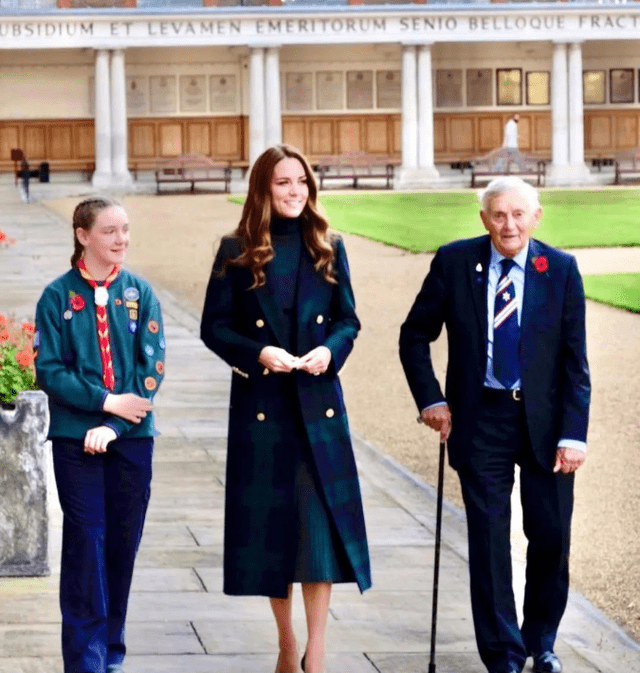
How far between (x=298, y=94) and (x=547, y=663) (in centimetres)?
4202

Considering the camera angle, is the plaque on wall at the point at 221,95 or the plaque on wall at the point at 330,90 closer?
the plaque on wall at the point at 221,95

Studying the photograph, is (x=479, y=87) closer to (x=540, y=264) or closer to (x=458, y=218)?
(x=458, y=218)

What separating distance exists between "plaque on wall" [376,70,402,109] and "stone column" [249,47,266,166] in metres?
4.07

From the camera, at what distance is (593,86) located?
48.4 m

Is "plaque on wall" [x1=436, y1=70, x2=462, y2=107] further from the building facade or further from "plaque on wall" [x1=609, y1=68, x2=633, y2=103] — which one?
"plaque on wall" [x1=609, y1=68, x2=633, y2=103]

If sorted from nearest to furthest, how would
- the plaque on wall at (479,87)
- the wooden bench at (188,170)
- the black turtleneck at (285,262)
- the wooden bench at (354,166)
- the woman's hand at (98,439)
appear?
the woman's hand at (98,439), the black turtleneck at (285,262), the wooden bench at (188,170), the wooden bench at (354,166), the plaque on wall at (479,87)

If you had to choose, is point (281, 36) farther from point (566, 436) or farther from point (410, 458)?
point (566, 436)

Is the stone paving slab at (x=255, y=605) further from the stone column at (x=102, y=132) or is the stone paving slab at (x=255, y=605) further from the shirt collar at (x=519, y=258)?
the stone column at (x=102, y=132)

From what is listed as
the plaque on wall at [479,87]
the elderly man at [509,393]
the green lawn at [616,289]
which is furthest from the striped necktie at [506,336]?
the plaque on wall at [479,87]

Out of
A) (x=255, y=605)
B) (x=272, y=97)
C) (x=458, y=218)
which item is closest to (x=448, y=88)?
(x=272, y=97)

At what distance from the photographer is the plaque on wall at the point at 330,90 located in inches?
1847

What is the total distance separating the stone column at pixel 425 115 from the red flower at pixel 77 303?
39.4 m

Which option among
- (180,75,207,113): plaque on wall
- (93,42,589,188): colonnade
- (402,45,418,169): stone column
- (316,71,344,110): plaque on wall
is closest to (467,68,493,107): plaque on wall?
(93,42,589,188): colonnade

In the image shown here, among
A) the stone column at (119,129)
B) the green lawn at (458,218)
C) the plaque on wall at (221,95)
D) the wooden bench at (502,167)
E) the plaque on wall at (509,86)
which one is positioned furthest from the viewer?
the plaque on wall at (509,86)
